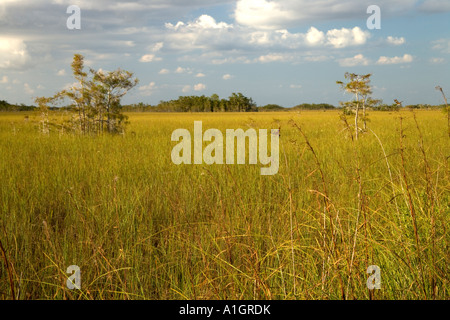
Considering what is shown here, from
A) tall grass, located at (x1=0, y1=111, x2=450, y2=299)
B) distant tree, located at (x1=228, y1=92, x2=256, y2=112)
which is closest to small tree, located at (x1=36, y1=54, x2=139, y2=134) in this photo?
tall grass, located at (x1=0, y1=111, x2=450, y2=299)

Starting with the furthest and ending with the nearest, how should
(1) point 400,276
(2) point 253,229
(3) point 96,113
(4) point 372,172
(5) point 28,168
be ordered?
(3) point 96,113, (5) point 28,168, (4) point 372,172, (2) point 253,229, (1) point 400,276

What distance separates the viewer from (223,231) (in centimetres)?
285

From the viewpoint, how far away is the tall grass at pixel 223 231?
2.08 m

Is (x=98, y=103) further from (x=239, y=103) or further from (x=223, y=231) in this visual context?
(x=239, y=103)

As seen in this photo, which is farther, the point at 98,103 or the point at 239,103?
the point at 239,103

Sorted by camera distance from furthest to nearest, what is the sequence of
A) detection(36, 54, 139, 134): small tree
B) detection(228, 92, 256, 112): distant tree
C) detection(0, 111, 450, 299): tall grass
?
detection(228, 92, 256, 112): distant tree → detection(36, 54, 139, 134): small tree → detection(0, 111, 450, 299): tall grass

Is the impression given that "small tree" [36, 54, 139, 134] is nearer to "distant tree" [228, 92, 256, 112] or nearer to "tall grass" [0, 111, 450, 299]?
"tall grass" [0, 111, 450, 299]

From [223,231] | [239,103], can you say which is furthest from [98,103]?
[239,103]

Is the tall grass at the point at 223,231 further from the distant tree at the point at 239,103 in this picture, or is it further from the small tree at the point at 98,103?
the distant tree at the point at 239,103

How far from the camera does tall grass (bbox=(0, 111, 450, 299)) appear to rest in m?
2.08
